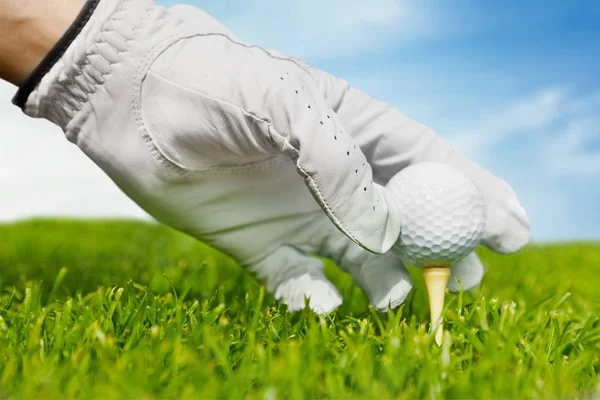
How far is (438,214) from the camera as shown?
6.27 feet

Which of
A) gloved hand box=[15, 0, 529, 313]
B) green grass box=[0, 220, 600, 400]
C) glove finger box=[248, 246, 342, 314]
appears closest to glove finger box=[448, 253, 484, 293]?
gloved hand box=[15, 0, 529, 313]

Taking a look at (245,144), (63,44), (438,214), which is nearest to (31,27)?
(63,44)

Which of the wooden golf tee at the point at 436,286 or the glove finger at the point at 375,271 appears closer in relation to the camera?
the wooden golf tee at the point at 436,286

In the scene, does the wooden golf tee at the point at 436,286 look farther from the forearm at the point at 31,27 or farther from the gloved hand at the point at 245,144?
the forearm at the point at 31,27

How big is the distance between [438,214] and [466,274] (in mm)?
410

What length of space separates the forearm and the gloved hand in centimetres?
4

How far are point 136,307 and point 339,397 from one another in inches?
34.0

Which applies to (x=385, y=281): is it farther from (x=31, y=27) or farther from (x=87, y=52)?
(x=31, y=27)

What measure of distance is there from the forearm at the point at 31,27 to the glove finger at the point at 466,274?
4.84ft

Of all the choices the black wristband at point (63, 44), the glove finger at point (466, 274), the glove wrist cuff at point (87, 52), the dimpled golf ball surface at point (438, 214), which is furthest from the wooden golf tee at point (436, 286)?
the black wristband at point (63, 44)

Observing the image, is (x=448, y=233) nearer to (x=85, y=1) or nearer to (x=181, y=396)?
(x=181, y=396)

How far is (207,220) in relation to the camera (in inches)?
84.6

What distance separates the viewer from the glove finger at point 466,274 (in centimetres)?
220

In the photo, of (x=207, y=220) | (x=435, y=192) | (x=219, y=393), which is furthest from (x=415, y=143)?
(x=219, y=393)
